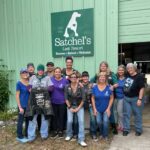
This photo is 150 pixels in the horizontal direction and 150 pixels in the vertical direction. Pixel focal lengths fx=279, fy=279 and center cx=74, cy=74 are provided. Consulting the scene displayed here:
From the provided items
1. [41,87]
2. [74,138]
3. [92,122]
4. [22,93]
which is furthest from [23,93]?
[92,122]

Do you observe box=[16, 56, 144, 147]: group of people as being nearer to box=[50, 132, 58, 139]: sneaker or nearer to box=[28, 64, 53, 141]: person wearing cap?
box=[28, 64, 53, 141]: person wearing cap

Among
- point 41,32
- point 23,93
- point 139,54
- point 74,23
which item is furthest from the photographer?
point 139,54

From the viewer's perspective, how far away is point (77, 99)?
18.9 ft

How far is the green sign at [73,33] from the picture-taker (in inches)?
280

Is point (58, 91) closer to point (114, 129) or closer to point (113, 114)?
point (113, 114)

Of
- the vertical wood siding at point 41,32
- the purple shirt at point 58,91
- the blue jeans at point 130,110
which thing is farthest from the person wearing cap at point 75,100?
the vertical wood siding at point 41,32

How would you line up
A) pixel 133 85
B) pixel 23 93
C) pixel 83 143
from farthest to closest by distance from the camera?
pixel 23 93 → pixel 133 85 → pixel 83 143

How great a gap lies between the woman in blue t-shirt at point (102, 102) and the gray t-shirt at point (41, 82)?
3.15ft

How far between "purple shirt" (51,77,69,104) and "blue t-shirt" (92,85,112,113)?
2.14 ft

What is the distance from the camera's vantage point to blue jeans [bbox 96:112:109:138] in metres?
5.80

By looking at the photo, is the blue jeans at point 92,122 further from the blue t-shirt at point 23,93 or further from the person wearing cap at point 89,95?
the blue t-shirt at point 23,93

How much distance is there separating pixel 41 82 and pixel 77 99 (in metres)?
0.84

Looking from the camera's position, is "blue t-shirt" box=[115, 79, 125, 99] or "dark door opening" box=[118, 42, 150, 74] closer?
"blue t-shirt" box=[115, 79, 125, 99]

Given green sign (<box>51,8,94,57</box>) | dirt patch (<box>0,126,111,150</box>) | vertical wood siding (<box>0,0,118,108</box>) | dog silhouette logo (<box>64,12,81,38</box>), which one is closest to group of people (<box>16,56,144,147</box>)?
dirt patch (<box>0,126,111,150</box>)
